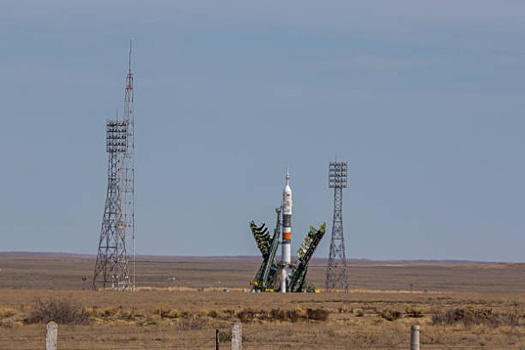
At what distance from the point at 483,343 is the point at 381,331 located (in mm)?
5346

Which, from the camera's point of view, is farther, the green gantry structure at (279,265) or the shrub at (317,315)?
the green gantry structure at (279,265)

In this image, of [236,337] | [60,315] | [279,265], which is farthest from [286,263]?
[236,337]

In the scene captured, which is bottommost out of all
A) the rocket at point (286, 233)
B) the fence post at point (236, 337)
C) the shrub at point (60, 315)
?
the shrub at point (60, 315)

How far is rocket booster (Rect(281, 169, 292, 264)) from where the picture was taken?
82312mm

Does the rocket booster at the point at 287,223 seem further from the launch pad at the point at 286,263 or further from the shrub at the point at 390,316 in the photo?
the shrub at the point at 390,316

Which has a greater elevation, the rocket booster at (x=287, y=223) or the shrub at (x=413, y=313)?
the rocket booster at (x=287, y=223)

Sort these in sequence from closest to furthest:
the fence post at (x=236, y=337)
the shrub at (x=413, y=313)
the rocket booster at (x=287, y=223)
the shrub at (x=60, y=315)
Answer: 1. the fence post at (x=236, y=337)
2. the shrub at (x=60, y=315)
3. the shrub at (x=413, y=313)
4. the rocket booster at (x=287, y=223)

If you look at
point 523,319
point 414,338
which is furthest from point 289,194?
point 414,338

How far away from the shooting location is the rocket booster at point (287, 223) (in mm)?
82312

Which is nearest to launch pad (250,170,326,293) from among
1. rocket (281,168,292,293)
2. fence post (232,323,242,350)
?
rocket (281,168,292,293)

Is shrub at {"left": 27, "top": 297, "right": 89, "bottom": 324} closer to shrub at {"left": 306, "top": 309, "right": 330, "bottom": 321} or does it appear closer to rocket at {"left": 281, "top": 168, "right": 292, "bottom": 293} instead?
shrub at {"left": 306, "top": 309, "right": 330, "bottom": 321}

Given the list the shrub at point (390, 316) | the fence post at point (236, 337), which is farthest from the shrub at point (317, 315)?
the fence post at point (236, 337)

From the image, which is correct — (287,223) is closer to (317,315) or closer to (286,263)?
(286,263)

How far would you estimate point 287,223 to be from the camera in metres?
83.1
